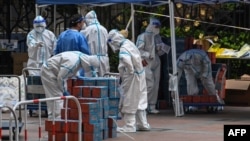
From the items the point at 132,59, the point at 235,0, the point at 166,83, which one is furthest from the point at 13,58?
the point at 132,59

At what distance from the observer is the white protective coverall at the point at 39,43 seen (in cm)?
1730

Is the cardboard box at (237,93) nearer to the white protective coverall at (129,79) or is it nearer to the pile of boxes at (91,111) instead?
the white protective coverall at (129,79)

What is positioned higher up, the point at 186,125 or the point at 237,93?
the point at 237,93

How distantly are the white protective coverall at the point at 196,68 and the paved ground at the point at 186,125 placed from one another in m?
0.62

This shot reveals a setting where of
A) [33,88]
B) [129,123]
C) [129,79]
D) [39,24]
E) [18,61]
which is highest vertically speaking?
[39,24]

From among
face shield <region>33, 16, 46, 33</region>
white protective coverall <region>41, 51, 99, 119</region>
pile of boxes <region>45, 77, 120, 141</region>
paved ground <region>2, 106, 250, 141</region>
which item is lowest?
paved ground <region>2, 106, 250, 141</region>

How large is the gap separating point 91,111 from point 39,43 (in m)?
5.20

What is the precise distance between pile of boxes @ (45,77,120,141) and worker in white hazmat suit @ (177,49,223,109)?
465 cm

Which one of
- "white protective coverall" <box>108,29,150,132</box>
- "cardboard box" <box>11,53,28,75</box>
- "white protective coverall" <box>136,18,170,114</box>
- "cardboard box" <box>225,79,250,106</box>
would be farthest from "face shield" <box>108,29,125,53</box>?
"cardboard box" <box>11,53,28,75</box>

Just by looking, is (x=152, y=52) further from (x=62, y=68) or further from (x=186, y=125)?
(x=62, y=68)

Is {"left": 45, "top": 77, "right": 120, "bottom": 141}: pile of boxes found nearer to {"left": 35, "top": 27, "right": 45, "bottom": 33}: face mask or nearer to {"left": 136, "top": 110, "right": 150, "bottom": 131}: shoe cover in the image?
{"left": 136, "top": 110, "right": 150, "bottom": 131}: shoe cover

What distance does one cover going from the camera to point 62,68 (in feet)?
43.6

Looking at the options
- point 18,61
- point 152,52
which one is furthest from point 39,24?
point 18,61

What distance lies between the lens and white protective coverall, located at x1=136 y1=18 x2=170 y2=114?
688 inches
